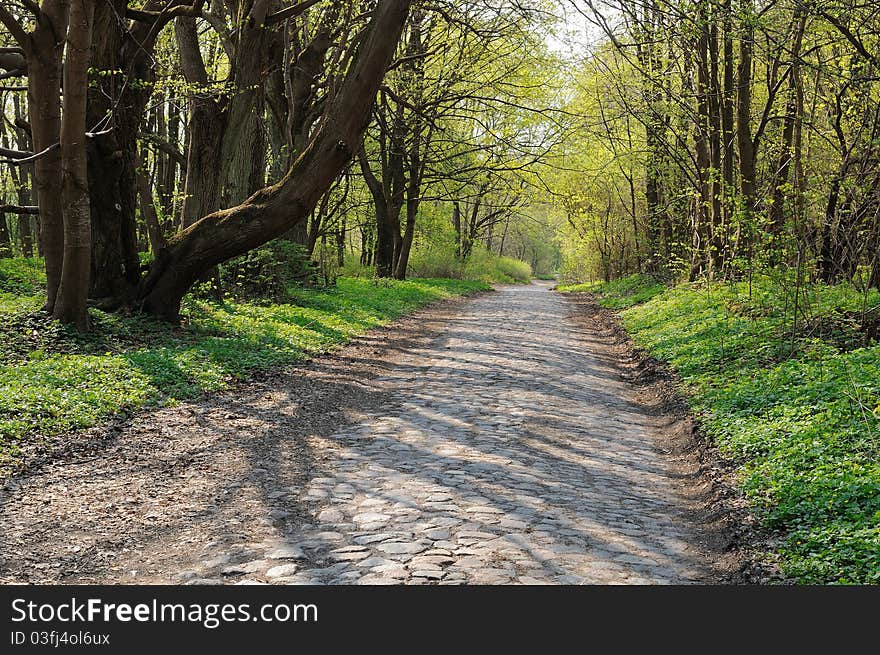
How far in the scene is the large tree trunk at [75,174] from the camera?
10.7 m

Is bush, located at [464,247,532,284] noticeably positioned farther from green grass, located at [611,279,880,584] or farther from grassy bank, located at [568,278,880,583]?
green grass, located at [611,279,880,584]

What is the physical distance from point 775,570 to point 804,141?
13588 millimetres

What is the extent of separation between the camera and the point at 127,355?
1098 centimetres

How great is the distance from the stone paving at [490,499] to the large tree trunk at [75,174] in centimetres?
442

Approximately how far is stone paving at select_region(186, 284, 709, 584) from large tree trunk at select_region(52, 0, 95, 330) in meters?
4.42

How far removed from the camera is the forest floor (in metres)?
5.09

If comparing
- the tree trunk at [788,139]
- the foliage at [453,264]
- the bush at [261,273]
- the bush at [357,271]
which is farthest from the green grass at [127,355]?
the foliage at [453,264]

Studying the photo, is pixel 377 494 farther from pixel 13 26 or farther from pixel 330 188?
pixel 330 188

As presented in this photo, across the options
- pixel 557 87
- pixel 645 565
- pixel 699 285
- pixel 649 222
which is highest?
pixel 557 87

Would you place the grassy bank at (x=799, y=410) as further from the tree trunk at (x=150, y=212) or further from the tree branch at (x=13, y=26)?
the tree branch at (x=13, y=26)

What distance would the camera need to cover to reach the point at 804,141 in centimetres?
1656

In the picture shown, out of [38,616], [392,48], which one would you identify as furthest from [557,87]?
[38,616]

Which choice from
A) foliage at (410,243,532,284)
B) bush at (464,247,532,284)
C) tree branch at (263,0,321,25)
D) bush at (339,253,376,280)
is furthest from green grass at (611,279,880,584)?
bush at (464,247,532,284)

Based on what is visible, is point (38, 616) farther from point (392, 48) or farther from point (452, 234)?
point (452, 234)
